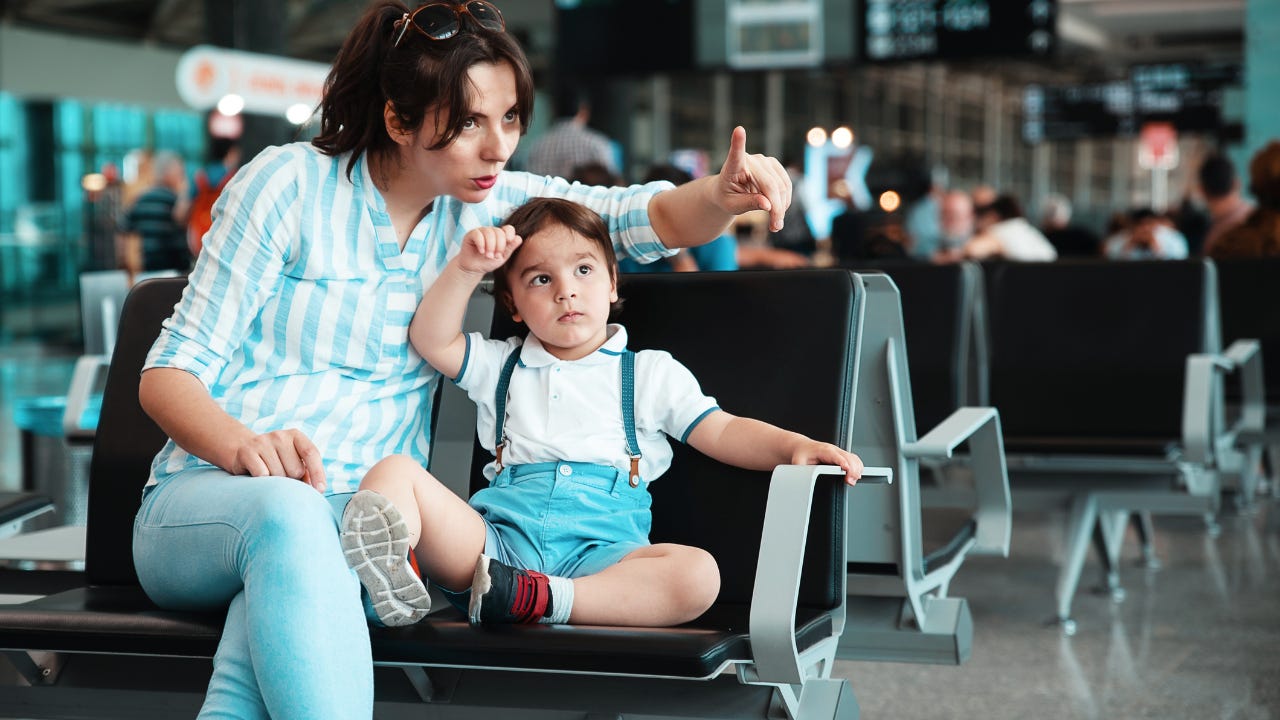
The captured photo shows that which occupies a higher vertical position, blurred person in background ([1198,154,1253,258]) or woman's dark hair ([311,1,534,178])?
woman's dark hair ([311,1,534,178])

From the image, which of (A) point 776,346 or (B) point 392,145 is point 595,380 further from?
(B) point 392,145

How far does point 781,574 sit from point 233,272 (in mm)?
858

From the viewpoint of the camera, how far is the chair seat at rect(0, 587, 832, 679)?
1682 millimetres

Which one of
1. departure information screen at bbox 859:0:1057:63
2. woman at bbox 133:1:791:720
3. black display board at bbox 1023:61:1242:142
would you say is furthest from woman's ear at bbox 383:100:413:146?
black display board at bbox 1023:61:1242:142

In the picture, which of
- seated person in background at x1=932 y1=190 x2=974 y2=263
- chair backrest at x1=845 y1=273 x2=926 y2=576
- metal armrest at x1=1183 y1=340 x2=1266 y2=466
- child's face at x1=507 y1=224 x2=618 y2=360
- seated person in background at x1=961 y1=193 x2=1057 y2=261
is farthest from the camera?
seated person in background at x1=932 y1=190 x2=974 y2=263

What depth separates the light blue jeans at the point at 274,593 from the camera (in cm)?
163

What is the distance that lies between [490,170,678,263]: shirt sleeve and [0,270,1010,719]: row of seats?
11 cm

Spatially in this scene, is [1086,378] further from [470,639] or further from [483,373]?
[470,639]

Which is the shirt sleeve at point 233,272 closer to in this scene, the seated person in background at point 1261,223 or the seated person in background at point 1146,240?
the seated person in background at point 1261,223

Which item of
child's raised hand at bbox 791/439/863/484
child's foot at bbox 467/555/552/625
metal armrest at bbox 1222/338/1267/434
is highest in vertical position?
child's raised hand at bbox 791/439/863/484

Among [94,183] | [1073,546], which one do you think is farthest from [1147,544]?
[94,183]

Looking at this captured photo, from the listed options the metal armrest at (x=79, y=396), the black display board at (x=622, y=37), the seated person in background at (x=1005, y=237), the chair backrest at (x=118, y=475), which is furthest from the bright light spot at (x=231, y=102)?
the chair backrest at (x=118, y=475)

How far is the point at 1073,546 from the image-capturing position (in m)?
3.81

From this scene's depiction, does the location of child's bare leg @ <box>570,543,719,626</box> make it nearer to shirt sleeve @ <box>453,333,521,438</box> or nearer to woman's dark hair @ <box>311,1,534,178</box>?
shirt sleeve @ <box>453,333,521,438</box>
